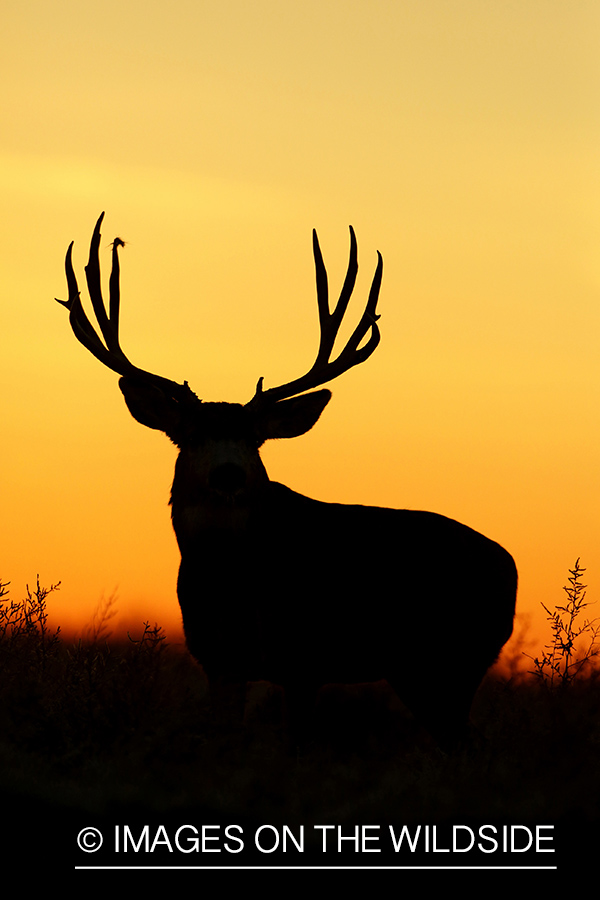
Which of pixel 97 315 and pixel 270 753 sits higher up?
pixel 97 315

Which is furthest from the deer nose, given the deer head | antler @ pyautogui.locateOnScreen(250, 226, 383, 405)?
antler @ pyautogui.locateOnScreen(250, 226, 383, 405)

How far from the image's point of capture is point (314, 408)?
9.23 meters

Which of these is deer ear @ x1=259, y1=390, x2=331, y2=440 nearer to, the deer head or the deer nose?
the deer head

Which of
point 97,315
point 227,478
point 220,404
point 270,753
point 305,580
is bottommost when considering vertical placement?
point 270,753

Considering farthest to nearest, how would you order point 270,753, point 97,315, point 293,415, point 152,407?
point 97,315 → point 293,415 → point 152,407 → point 270,753

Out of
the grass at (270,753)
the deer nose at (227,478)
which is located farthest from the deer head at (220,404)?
the grass at (270,753)

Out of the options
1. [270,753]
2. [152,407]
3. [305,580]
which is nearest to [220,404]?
[152,407]

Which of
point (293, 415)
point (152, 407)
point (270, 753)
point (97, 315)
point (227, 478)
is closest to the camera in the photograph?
point (270, 753)

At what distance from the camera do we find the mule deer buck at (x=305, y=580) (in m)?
8.16

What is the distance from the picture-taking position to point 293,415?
9.14 meters

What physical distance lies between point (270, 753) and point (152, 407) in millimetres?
2714

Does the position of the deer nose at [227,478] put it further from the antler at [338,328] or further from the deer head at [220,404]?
the antler at [338,328]

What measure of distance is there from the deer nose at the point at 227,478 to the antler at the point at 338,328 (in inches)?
52.4

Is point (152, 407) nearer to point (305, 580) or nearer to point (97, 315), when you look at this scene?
point (97, 315)
